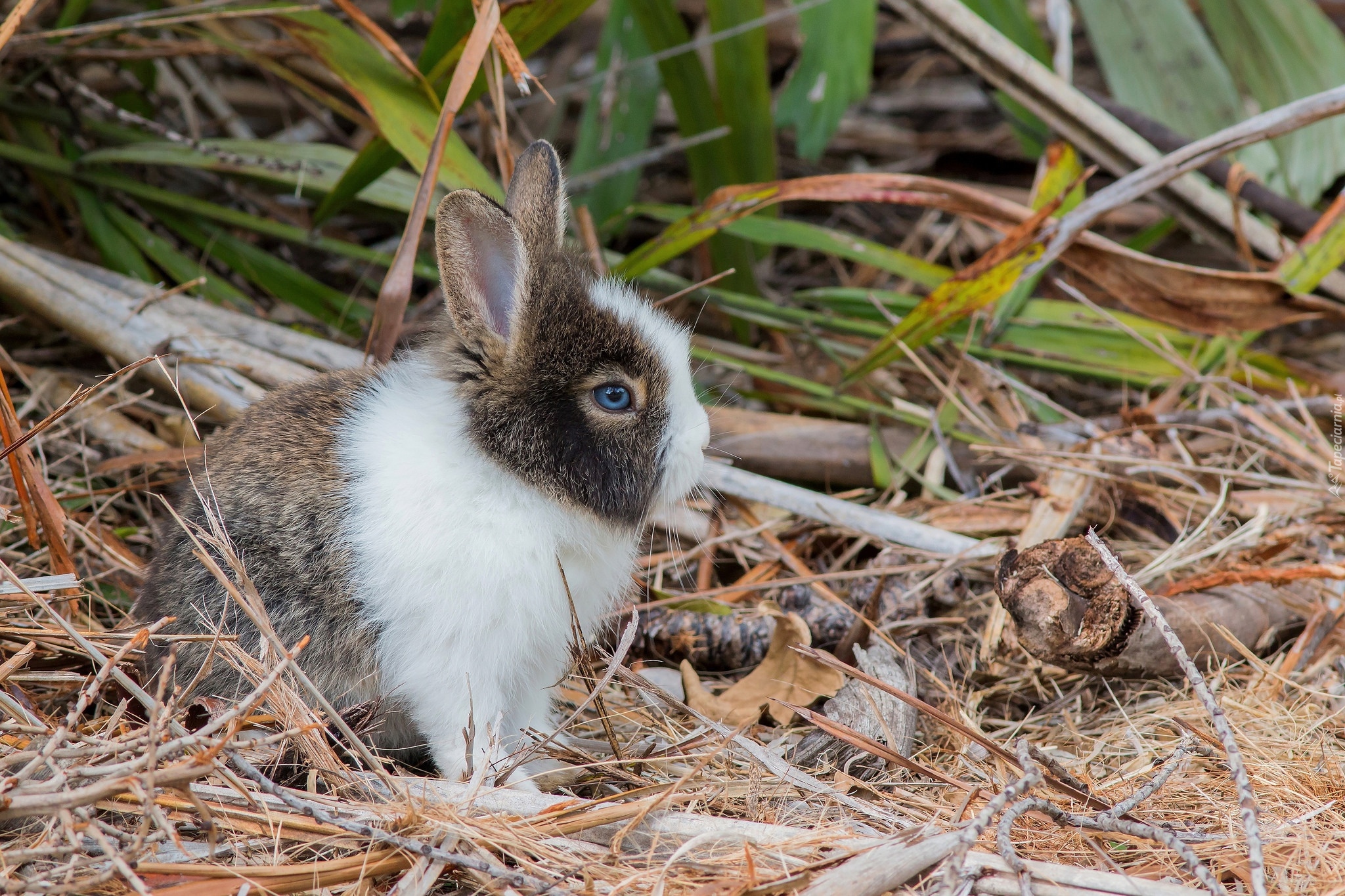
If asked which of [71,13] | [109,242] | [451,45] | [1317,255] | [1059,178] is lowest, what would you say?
[1317,255]

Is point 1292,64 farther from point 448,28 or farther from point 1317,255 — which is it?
point 448,28

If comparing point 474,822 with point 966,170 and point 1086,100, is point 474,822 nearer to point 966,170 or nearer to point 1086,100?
point 1086,100

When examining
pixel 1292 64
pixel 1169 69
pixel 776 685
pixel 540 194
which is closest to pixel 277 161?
pixel 540 194

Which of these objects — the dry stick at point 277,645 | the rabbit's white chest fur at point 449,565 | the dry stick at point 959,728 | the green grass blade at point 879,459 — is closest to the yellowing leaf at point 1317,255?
the green grass blade at point 879,459

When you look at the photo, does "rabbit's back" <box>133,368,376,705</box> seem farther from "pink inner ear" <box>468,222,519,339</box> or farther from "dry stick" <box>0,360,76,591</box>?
"pink inner ear" <box>468,222,519,339</box>

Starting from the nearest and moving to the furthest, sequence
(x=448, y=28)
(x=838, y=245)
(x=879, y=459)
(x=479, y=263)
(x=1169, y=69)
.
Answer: (x=479, y=263), (x=448, y=28), (x=879, y=459), (x=838, y=245), (x=1169, y=69)

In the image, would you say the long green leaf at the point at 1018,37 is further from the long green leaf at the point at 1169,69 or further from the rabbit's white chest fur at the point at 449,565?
the rabbit's white chest fur at the point at 449,565
